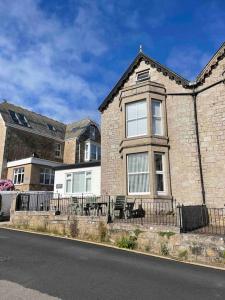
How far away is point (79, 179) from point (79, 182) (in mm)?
233

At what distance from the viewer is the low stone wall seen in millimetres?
9914

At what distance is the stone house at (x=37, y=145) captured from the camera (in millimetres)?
32531

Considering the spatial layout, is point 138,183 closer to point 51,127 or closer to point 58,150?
point 58,150

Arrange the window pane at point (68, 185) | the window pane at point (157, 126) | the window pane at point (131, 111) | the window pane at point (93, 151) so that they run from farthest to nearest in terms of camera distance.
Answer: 1. the window pane at point (93, 151)
2. the window pane at point (68, 185)
3. the window pane at point (131, 111)
4. the window pane at point (157, 126)

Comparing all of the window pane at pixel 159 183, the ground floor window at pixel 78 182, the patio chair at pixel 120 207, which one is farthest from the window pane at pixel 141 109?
the ground floor window at pixel 78 182

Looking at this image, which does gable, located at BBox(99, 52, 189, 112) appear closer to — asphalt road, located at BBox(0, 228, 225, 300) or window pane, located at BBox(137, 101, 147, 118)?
window pane, located at BBox(137, 101, 147, 118)

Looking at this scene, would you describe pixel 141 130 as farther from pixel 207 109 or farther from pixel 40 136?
pixel 40 136

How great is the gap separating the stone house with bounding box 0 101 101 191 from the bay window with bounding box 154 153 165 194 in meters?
18.2

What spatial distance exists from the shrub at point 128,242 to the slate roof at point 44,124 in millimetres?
27729

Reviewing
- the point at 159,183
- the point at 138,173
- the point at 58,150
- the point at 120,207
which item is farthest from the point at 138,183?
the point at 58,150

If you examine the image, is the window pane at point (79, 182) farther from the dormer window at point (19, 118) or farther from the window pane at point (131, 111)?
the dormer window at point (19, 118)

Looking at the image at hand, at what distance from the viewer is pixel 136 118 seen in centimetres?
1839

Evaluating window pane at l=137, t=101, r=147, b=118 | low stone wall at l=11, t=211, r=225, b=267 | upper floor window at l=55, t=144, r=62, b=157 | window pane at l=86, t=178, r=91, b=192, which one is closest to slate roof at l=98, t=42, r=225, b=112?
window pane at l=137, t=101, r=147, b=118

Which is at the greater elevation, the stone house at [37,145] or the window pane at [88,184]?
the stone house at [37,145]
